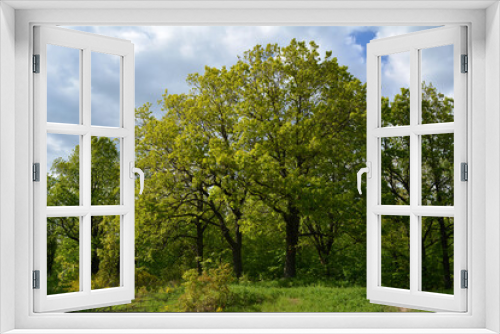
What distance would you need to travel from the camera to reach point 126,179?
2309mm

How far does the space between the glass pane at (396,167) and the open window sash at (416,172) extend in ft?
9.14

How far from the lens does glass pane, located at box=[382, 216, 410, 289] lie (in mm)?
4961

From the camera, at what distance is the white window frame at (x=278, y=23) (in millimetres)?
1972

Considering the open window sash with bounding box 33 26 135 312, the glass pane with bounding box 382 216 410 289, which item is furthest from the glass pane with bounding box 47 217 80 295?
the glass pane with bounding box 382 216 410 289

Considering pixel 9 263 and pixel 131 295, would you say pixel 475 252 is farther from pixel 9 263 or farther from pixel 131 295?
pixel 9 263

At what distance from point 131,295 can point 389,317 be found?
53.6 inches

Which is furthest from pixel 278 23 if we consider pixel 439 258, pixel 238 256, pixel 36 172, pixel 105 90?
pixel 238 256

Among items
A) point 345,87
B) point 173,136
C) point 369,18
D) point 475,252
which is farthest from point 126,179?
point 345,87

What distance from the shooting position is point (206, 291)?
5.45 metres

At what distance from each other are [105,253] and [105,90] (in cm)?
231

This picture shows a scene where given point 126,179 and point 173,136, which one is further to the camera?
point 173,136

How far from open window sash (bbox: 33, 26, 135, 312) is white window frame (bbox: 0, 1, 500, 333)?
0.05 meters

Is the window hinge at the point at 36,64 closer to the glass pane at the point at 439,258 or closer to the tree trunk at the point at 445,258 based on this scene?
the glass pane at the point at 439,258

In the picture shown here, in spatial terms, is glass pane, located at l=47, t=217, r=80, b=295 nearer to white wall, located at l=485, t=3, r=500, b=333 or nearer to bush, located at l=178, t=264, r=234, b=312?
bush, located at l=178, t=264, r=234, b=312
